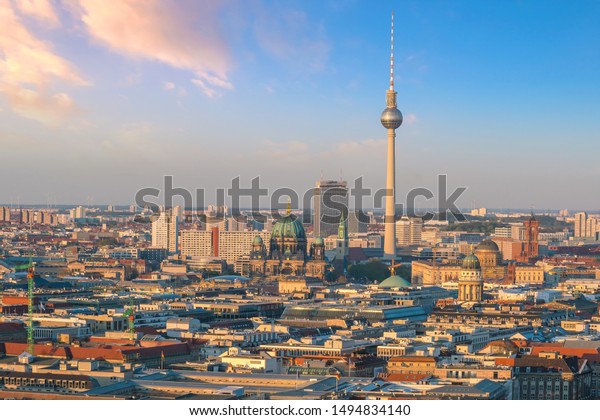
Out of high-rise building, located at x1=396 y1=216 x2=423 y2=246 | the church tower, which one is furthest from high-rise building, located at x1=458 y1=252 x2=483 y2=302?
high-rise building, located at x1=396 y1=216 x2=423 y2=246

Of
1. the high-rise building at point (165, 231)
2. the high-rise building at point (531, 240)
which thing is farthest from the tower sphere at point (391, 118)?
the high-rise building at point (165, 231)

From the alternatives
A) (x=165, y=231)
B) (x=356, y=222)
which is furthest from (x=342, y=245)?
(x=356, y=222)

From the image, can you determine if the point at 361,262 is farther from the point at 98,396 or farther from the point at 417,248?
the point at 98,396

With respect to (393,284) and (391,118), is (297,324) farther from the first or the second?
(391,118)

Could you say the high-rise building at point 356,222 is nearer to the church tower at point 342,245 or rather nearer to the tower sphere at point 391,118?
the church tower at point 342,245
